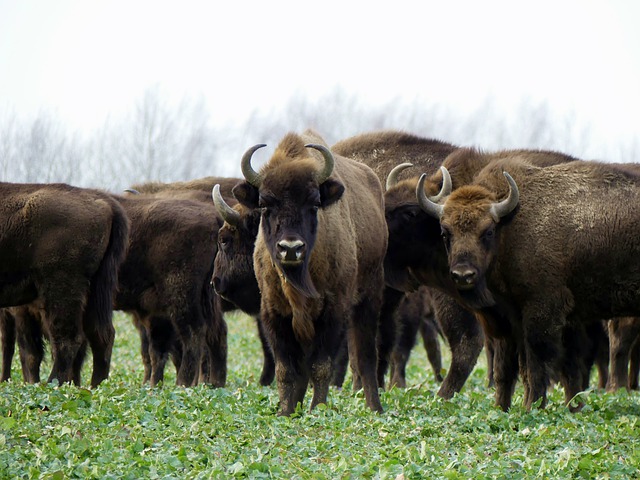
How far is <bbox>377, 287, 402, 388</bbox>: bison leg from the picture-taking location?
38.9 ft

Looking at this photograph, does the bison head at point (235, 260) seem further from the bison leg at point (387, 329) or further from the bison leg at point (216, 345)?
the bison leg at point (387, 329)

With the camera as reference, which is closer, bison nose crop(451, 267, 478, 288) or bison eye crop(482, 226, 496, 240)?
bison nose crop(451, 267, 478, 288)

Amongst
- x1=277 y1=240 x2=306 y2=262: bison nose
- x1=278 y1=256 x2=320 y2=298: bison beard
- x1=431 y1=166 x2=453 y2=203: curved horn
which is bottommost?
x1=278 y1=256 x2=320 y2=298: bison beard

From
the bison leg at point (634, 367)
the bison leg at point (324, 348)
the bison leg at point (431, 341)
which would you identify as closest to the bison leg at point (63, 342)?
the bison leg at point (324, 348)

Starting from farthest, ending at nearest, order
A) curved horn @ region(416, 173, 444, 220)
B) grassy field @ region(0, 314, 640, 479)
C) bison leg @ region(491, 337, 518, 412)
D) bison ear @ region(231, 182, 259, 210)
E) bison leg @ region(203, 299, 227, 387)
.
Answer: bison leg @ region(203, 299, 227, 387) → curved horn @ region(416, 173, 444, 220) → bison leg @ region(491, 337, 518, 412) → bison ear @ region(231, 182, 259, 210) → grassy field @ region(0, 314, 640, 479)

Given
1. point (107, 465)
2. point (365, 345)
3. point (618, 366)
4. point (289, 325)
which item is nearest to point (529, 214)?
point (365, 345)

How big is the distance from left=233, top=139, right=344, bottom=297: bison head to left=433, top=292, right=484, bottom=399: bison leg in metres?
3.27

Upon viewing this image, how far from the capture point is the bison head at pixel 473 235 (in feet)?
32.0

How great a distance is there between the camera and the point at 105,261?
11203 millimetres

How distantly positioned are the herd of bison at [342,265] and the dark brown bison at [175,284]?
0.07ft

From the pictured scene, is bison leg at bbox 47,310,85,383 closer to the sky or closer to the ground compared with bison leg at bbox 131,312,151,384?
closer to the sky

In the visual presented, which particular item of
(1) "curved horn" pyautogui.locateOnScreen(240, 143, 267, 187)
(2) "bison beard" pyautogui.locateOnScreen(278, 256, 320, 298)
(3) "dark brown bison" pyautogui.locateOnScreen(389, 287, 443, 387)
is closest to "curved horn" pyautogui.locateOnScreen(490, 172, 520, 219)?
(2) "bison beard" pyautogui.locateOnScreen(278, 256, 320, 298)

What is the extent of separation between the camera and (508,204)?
10.0m

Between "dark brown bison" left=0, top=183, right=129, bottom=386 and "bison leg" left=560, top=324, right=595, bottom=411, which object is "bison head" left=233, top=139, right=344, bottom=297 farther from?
"bison leg" left=560, top=324, right=595, bottom=411
